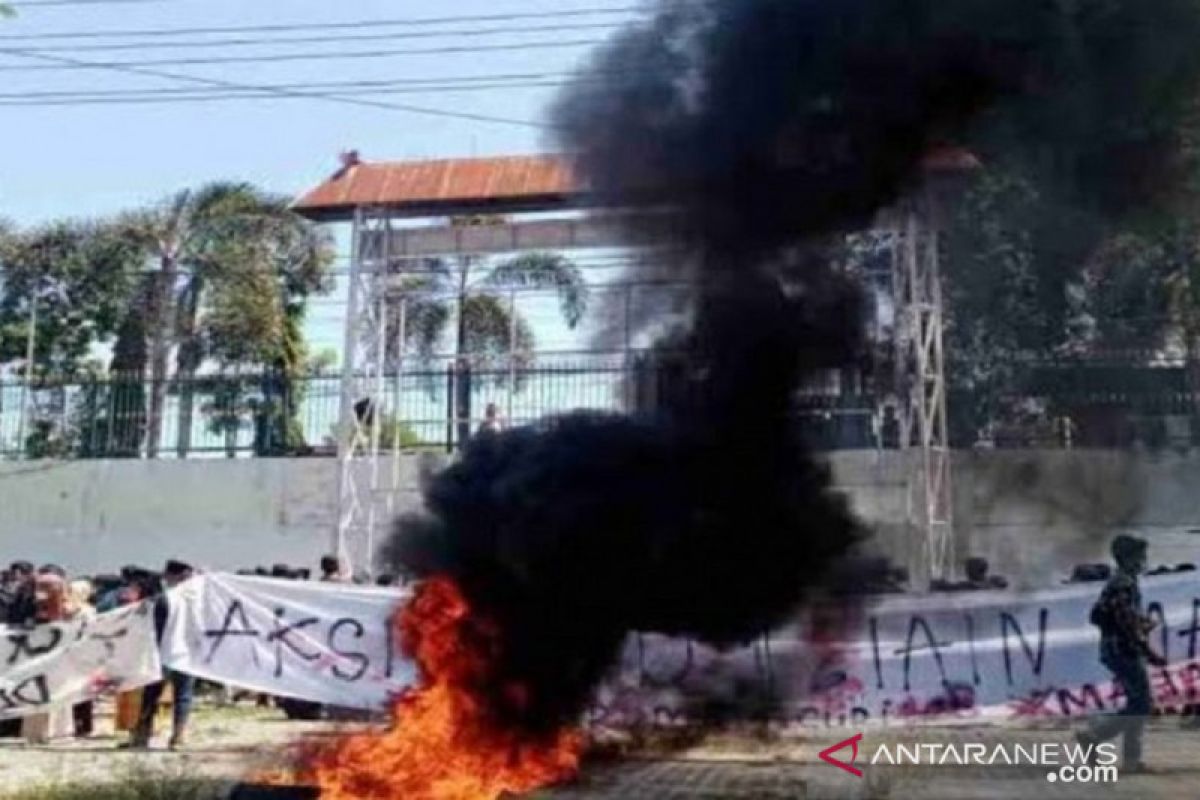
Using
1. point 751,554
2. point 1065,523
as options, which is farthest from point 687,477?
point 1065,523

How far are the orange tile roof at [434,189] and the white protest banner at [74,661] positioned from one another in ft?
20.2

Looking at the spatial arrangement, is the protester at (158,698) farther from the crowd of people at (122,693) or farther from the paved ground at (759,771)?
the paved ground at (759,771)

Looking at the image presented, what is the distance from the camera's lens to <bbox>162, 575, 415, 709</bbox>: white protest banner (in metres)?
11.5

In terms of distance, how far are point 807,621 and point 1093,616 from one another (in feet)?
6.72

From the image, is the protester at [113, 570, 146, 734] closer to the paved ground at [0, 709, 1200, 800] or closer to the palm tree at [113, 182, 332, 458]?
the paved ground at [0, 709, 1200, 800]

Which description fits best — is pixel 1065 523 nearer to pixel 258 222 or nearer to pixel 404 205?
pixel 404 205

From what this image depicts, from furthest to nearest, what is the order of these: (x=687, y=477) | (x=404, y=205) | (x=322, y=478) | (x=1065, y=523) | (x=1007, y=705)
Result: (x=322, y=478) < (x=404, y=205) < (x=1065, y=523) < (x=1007, y=705) < (x=687, y=477)

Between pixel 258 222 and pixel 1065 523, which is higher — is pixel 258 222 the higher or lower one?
the higher one

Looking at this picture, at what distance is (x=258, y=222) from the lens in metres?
24.5

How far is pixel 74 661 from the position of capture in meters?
11.4

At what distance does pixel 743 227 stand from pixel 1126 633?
3974 millimetres

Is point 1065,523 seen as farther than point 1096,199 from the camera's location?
Yes

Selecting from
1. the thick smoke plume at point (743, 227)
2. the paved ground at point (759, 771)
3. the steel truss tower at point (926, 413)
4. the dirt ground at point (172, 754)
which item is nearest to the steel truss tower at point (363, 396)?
the dirt ground at point (172, 754)

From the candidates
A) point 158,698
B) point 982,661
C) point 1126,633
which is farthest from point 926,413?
point 158,698
